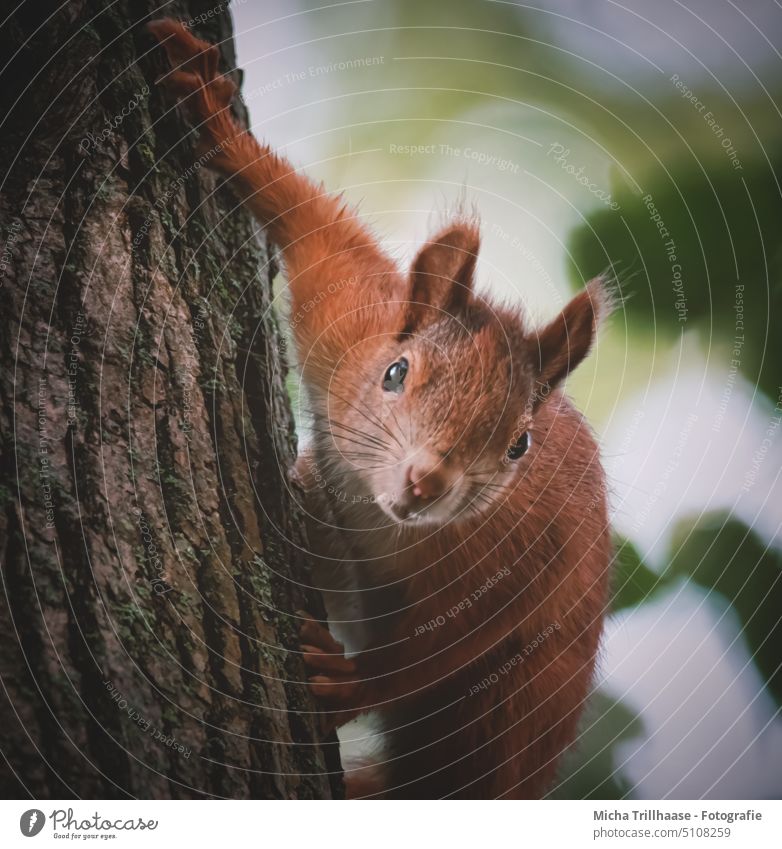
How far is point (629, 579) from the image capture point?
2.76 feet

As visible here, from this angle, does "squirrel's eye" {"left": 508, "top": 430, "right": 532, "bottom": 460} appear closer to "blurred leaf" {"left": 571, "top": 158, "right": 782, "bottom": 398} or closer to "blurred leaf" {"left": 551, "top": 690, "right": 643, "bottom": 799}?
"blurred leaf" {"left": 571, "top": 158, "right": 782, "bottom": 398}

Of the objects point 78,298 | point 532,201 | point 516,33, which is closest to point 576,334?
point 532,201

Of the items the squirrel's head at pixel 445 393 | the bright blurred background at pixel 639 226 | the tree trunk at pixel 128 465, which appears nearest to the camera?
the tree trunk at pixel 128 465

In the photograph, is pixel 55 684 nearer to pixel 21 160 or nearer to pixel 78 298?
pixel 78 298

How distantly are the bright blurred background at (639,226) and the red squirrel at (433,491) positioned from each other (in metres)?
0.05

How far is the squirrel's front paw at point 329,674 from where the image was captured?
2.06ft

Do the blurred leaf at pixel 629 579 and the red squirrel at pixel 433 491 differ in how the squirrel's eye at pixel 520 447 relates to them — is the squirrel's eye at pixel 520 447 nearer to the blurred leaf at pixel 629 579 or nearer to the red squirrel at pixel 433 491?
the red squirrel at pixel 433 491

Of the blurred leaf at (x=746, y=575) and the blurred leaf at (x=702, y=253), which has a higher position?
the blurred leaf at (x=702, y=253)

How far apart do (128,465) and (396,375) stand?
0.25 metres

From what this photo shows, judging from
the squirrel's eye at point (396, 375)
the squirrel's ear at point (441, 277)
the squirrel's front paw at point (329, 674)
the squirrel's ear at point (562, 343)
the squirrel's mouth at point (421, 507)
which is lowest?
the squirrel's front paw at point (329, 674)

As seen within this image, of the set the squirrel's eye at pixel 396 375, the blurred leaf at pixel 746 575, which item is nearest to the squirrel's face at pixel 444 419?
the squirrel's eye at pixel 396 375

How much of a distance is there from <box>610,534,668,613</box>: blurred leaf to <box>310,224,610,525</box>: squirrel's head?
0.20 metres

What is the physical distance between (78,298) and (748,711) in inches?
33.1

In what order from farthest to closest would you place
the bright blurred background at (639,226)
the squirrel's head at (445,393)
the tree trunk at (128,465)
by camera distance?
the bright blurred background at (639,226) → the squirrel's head at (445,393) → the tree trunk at (128,465)
